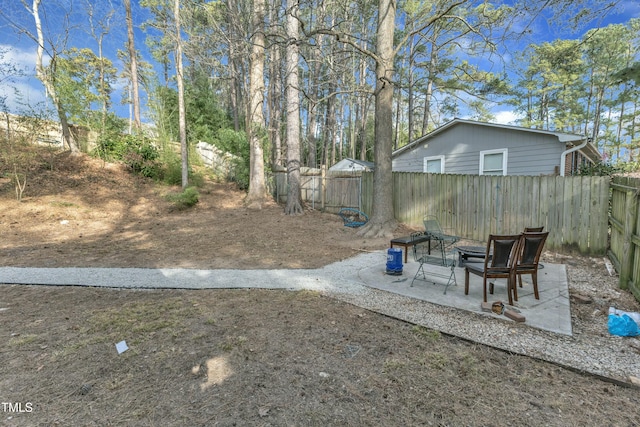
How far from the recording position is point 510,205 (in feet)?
23.9

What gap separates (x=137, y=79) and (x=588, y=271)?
24.1 metres

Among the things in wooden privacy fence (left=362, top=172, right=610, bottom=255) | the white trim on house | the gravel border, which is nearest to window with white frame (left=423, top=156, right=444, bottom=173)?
the white trim on house

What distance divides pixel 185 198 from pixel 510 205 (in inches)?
417

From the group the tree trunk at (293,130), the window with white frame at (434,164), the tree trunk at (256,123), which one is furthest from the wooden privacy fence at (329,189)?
the window with white frame at (434,164)

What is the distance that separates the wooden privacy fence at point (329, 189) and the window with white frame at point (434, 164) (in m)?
3.92

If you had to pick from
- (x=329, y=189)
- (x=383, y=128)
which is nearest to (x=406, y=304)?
(x=383, y=128)

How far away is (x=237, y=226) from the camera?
925 centimetres

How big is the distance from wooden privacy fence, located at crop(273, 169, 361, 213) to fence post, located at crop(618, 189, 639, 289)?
7.34m

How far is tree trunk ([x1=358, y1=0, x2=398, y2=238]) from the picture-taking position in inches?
320

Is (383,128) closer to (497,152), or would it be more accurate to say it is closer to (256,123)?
(497,152)

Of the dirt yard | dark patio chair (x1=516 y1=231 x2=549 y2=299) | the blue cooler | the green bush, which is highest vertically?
the green bush

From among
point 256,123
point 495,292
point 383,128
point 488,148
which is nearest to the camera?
point 495,292

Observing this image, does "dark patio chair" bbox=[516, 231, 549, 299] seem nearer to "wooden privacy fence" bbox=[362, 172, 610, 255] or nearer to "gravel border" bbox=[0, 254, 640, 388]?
"gravel border" bbox=[0, 254, 640, 388]

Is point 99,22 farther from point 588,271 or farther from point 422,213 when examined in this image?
point 588,271
